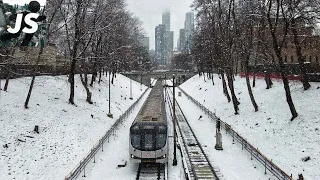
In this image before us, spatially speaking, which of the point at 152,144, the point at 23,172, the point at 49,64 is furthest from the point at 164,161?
the point at 49,64

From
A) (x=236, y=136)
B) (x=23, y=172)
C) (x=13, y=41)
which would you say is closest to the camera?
(x=23, y=172)

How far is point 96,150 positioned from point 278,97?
18667 millimetres

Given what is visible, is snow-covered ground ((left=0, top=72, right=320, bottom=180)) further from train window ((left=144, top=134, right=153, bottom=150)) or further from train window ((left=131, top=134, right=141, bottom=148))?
train window ((left=144, top=134, right=153, bottom=150))

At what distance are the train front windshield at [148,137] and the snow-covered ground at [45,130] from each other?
4.16 m

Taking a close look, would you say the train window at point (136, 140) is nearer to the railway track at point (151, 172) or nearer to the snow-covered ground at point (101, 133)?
the railway track at point (151, 172)

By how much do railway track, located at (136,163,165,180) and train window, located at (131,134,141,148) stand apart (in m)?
1.39

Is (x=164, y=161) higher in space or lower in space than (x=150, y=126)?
lower

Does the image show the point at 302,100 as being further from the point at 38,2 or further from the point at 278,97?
the point at 38,2

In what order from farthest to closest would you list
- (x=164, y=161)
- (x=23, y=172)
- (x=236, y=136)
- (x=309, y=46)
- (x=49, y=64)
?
(x=49, y=64) < (x=309, y=46) < (x=236, y=136) < (x=164, y=161) < (x=23, y=172)

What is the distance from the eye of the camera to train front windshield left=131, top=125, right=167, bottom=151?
64.2 ft

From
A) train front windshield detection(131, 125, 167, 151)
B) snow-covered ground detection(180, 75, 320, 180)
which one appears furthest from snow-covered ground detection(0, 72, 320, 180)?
train front windshield detection(131, 125, 167, 151)

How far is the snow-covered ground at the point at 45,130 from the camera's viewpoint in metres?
17.4

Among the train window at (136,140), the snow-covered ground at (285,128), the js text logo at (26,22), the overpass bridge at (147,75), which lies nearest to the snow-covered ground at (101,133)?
the snow-covered ground at (285,128)

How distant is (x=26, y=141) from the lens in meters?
19.8
